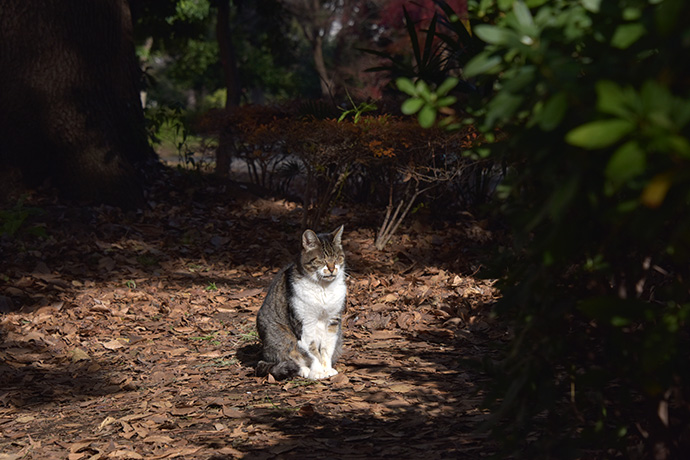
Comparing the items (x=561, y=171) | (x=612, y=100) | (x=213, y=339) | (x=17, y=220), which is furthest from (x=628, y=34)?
(x=17, y=220)

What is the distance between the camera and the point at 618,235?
1811 millimetres

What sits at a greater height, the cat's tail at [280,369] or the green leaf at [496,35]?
the green leaf at [496,35]

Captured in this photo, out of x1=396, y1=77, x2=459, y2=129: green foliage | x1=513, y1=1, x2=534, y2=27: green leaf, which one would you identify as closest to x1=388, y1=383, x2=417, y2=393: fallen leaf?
x1=396, y1=77, x2=459, y2=129: green foliage

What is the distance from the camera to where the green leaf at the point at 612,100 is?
4.04ft

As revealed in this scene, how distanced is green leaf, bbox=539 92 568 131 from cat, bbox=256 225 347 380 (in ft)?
11.6

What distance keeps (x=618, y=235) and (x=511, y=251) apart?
601mm

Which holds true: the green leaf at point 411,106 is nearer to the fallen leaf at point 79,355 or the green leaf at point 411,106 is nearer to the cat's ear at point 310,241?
the cat's ear at point 310,241

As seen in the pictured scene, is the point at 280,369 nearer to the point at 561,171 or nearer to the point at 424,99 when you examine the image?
the point at 424,99

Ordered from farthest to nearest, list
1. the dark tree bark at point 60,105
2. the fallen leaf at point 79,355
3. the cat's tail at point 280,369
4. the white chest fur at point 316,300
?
the dark tree bark at point 60,105 → the fallen leaf at point 79,355 → the white chest fur at point 316,300 → the cat's tail at point 280,369

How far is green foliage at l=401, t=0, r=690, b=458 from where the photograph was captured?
1.24 meters

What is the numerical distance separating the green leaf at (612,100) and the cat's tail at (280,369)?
3715 mm

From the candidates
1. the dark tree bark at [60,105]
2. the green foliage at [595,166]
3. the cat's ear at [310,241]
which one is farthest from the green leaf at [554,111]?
the dark tree bark at [60,105]

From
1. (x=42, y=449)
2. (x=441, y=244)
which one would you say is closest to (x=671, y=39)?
(x=42, y=449)

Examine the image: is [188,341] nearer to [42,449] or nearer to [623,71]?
[42,449]
